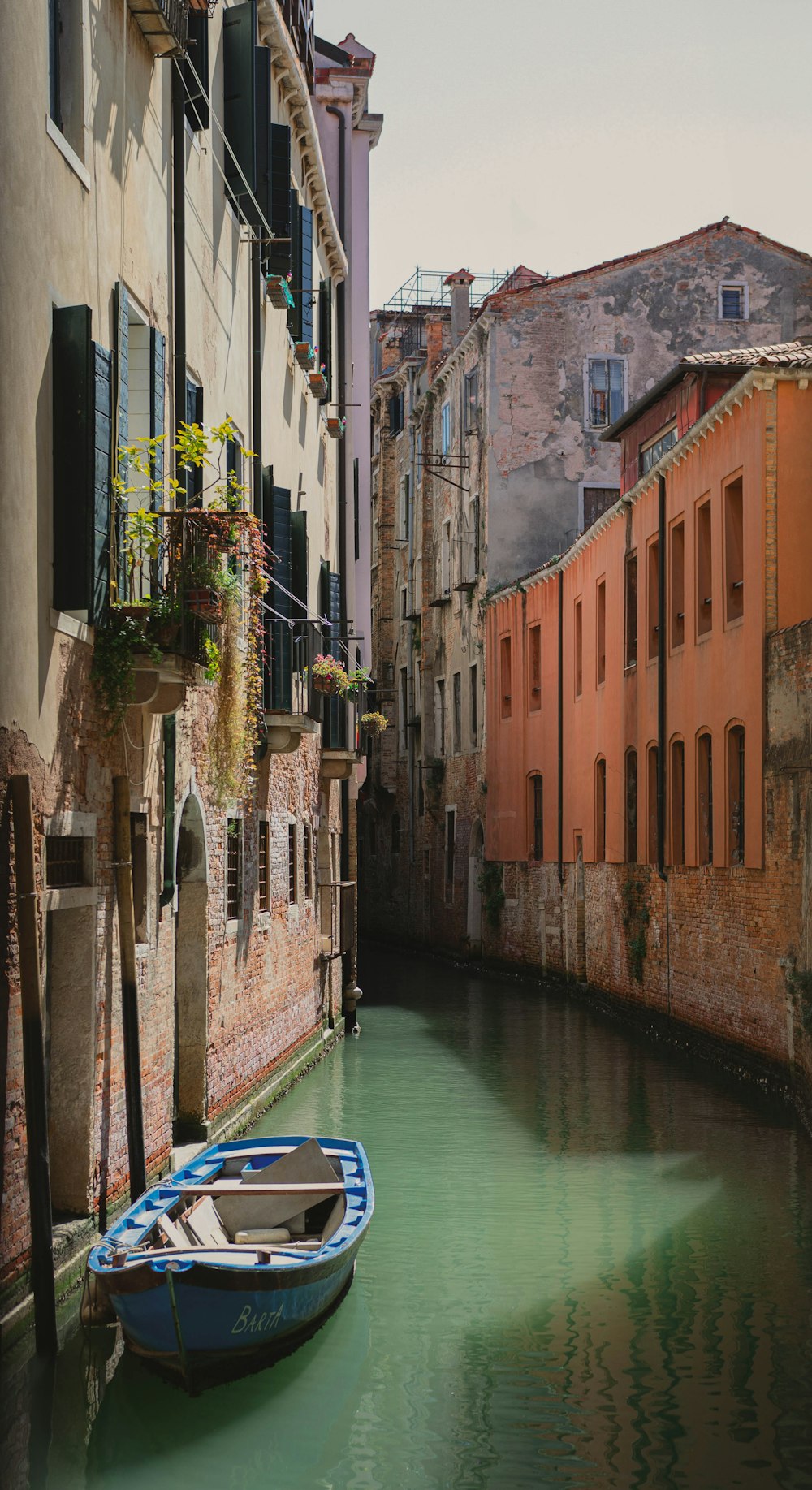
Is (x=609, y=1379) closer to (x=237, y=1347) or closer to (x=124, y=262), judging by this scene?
(x=237, y=1347)

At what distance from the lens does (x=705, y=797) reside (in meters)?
19.6

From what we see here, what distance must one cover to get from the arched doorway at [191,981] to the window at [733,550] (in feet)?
27.9

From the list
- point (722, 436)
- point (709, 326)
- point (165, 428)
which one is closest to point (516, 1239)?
point (165, 428)

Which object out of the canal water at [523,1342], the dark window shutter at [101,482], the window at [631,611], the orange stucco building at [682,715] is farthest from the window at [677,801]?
the dark window shutter at [101,482]

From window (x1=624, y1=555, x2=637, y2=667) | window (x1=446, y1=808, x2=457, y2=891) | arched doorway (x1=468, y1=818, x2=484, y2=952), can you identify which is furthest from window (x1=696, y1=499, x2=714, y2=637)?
window (x1=446, y1=808, x2=457, y2=891)

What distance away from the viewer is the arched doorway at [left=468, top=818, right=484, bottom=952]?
33.3m

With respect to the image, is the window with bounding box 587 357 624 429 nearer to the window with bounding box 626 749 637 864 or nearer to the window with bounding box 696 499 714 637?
the window with bounding box 626 749 637 864

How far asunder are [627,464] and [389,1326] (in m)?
19.1

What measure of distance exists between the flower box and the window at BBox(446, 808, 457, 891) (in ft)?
71.8

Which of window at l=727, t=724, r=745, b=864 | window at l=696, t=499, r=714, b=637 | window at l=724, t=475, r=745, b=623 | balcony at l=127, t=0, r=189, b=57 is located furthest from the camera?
window at l=696, t=499, r=714, b=637

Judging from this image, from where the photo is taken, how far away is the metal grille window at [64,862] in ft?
26.7

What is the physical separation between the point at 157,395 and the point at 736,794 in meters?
10.2

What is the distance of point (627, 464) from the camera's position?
85.1 ft

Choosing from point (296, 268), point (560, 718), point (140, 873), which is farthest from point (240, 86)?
point (560, 718)
